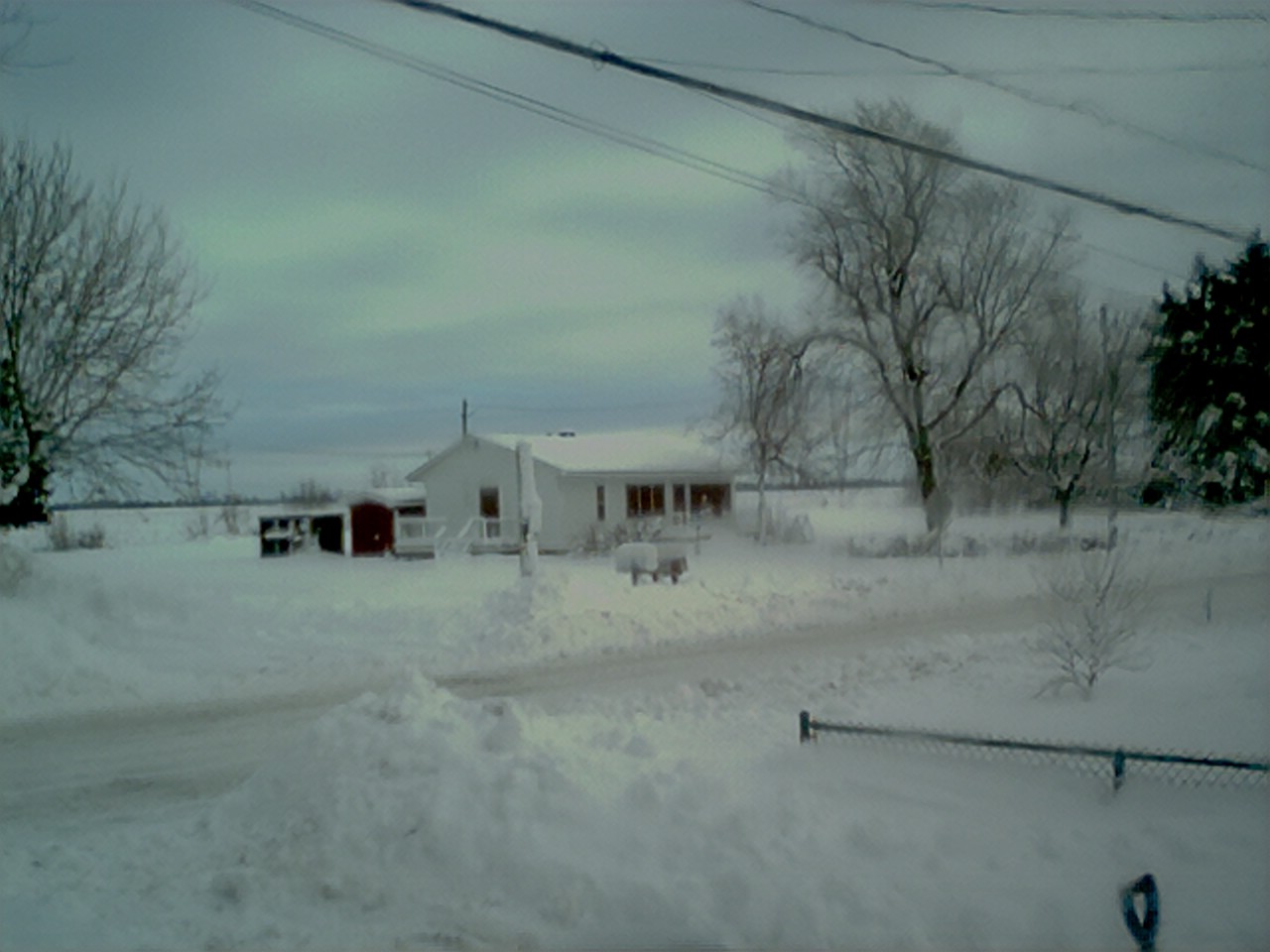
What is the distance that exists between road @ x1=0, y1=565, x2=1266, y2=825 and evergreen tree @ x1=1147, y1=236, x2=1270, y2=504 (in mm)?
3460

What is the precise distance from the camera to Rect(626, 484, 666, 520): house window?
29.9m

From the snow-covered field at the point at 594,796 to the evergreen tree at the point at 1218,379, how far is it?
3.84m

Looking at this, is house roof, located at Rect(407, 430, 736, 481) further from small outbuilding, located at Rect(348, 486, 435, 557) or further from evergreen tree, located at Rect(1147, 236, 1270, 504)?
evergreen tree, located at Rect(1147, 236, 1270, 504)

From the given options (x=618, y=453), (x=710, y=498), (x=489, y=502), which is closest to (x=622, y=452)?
(x=618, y=453)

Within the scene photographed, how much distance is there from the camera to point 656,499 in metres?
30.5

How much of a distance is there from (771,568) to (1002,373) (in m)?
10.1

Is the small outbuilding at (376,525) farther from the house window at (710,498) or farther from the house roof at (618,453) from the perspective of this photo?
the house window at (710,498)

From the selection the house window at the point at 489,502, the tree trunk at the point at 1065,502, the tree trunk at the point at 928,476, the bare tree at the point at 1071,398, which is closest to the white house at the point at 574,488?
the house window at the point at 489,502

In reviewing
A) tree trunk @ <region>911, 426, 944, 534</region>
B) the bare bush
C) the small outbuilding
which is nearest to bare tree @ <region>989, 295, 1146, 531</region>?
tree trunk @ <region>911, 426, 944, 534</region>

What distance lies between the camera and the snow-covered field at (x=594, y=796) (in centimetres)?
A: 429

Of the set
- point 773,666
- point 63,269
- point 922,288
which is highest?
point 922,288

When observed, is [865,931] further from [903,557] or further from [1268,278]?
[903,557]

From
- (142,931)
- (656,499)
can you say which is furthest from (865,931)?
(656,499)

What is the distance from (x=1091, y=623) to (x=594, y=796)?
5.56m
